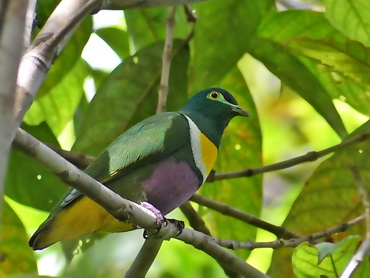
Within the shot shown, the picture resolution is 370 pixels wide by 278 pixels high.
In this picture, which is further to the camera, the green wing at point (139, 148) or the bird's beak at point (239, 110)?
the bird's beak at point (239, 110)

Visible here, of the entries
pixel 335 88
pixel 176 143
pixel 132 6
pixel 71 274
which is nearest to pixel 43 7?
pixel 132 6

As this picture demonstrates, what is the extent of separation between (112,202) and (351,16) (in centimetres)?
164

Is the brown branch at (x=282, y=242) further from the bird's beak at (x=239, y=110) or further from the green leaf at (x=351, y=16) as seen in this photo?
the green leaf at (x=351, y=16)

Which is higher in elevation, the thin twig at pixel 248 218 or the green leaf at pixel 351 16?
the green leaf at pixel 351 16

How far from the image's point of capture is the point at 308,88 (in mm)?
3469

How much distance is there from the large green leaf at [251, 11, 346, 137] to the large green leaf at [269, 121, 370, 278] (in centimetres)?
14

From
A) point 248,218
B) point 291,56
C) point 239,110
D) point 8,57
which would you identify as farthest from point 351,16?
point 8,57

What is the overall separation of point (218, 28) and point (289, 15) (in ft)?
1.36

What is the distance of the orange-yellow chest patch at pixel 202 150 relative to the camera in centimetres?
300

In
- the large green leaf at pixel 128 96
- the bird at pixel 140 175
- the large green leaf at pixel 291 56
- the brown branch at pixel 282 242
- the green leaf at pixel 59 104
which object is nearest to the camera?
the brown branch at pixel 282 242

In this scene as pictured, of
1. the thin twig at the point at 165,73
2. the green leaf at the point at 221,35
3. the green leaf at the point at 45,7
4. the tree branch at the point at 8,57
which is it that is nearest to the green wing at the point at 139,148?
the thin twig at the point at 165,73

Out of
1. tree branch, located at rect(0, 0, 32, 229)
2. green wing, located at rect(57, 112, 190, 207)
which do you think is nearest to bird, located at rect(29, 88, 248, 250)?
green wing, located at rect(57, 112, 190, 207)

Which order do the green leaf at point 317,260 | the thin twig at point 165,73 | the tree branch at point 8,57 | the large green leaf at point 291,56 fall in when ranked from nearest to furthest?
the tree branch at point 8,57 → the green leaf at point 317,260 → the thin twig at point 165,73 → the large green leaf at point 291,56

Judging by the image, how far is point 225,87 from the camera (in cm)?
385
